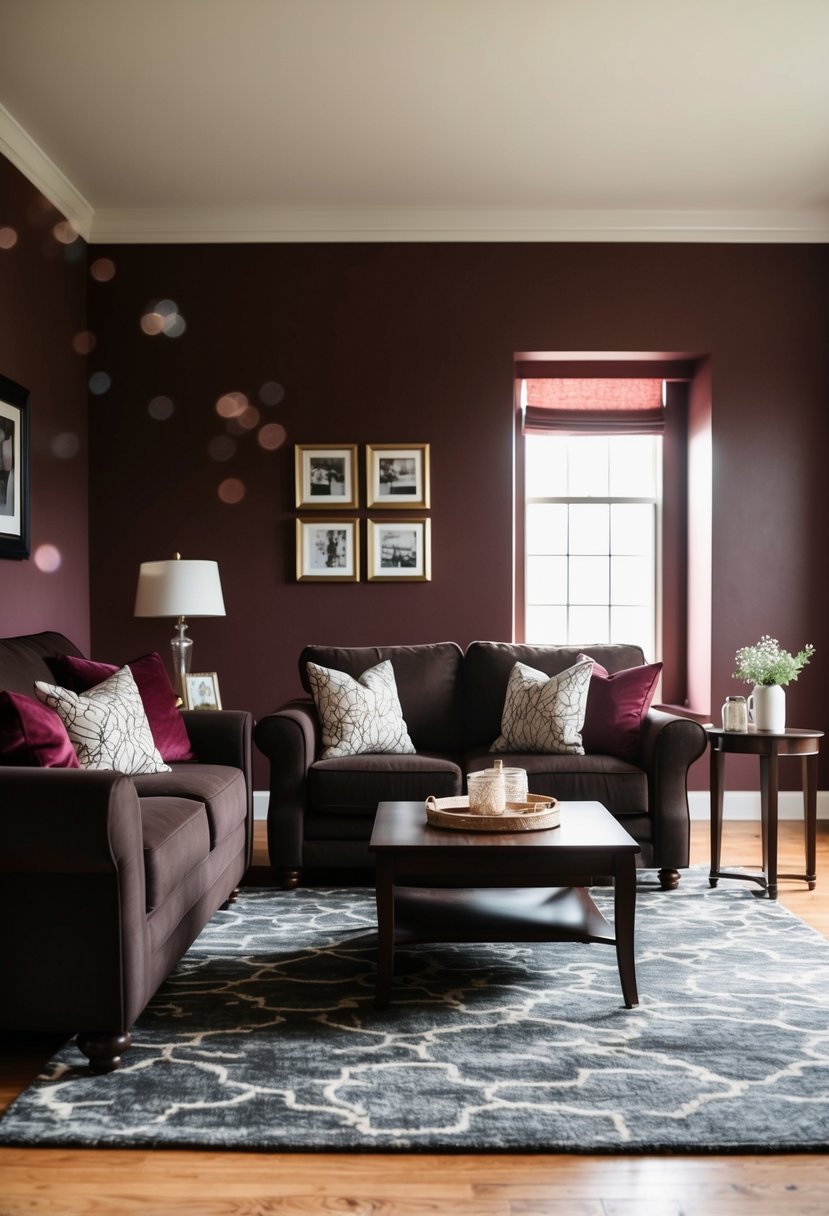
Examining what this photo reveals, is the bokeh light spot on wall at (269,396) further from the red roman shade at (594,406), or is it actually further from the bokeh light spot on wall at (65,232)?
the red roman shade at (594,406)

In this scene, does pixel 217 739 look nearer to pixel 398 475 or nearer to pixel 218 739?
pixel 218 739

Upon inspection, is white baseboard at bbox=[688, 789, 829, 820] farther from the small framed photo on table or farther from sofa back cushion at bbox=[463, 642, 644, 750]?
the small framed photo on table

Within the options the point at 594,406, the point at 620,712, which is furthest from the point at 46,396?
the point at 620,712

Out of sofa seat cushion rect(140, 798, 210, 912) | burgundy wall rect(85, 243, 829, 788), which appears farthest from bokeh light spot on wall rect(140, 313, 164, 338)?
sofa seat cushion rect(140, 798, 210, 912)

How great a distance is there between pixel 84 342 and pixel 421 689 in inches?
108

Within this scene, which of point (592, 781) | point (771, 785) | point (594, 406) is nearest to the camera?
point (771, 785)

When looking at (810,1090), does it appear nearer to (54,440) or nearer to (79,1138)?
(79,1138)

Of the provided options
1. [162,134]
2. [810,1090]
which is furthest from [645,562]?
[810,1090]

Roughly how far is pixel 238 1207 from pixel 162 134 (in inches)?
178

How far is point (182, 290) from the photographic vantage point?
6.05 metres

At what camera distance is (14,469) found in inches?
193

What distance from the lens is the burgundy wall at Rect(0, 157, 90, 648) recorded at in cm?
493

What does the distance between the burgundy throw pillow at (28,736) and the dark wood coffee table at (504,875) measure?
3.15ft

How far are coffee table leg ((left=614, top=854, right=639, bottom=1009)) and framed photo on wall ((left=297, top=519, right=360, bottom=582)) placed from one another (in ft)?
10.5
